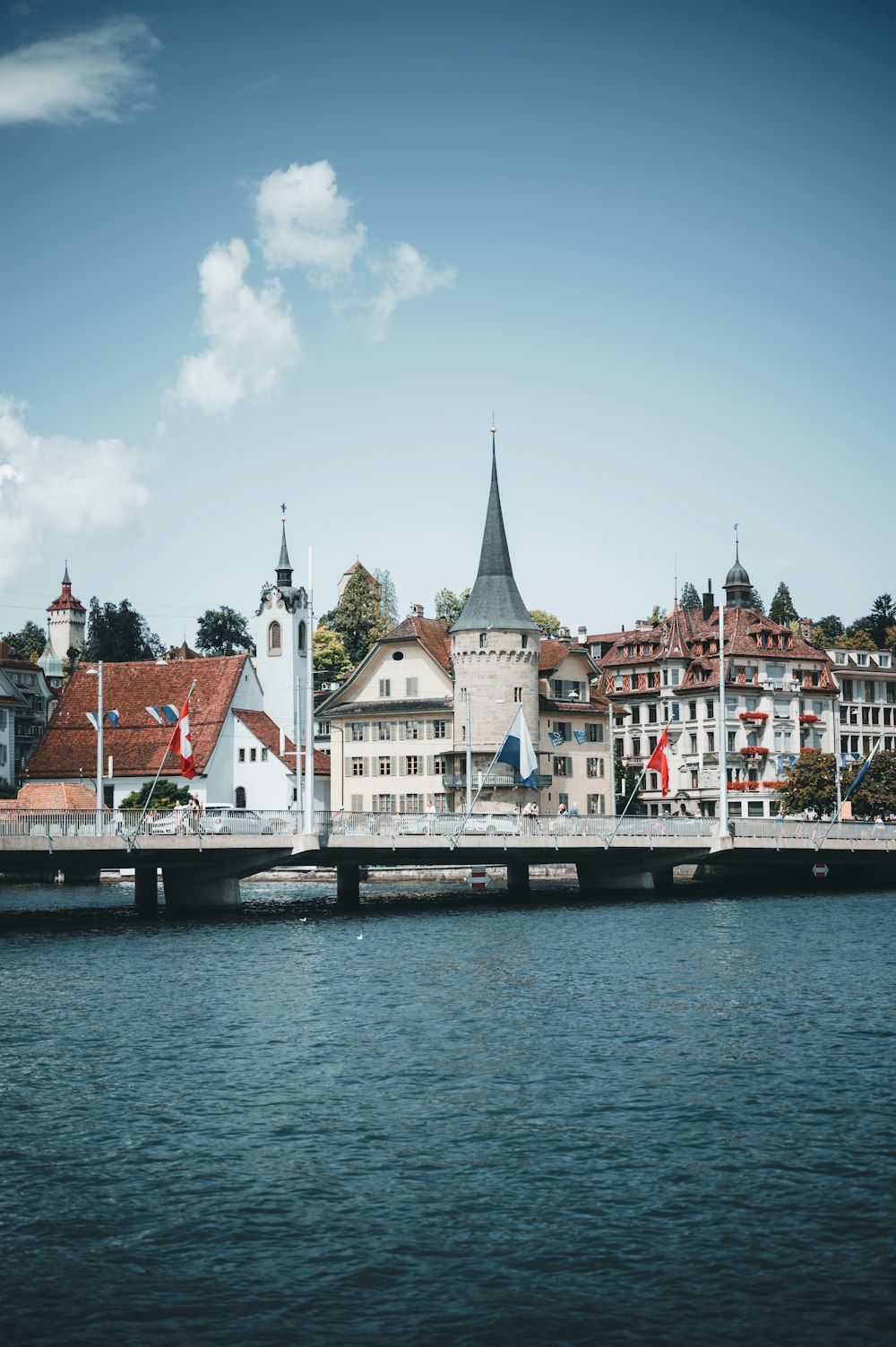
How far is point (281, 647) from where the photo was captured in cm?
12950

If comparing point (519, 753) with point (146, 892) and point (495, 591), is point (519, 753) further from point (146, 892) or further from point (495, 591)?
point (495, 591)

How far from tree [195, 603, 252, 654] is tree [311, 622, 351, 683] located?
43.1ft

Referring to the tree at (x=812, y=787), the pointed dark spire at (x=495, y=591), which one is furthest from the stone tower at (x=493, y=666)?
the tree at (x=812, y=787)

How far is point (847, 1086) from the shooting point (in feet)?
93.5

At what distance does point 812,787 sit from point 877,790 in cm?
554

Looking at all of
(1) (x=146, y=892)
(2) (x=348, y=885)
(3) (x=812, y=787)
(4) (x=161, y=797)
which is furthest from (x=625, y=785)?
(1) (x=146, y=892)

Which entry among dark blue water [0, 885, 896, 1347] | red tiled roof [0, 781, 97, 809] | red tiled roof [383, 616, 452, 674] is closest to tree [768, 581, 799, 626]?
red tiled roof [383, 616, 452, 674]

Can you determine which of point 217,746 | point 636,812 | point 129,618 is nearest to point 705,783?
point 636,812

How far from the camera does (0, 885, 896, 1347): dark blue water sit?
58.0ft

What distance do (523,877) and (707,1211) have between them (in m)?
58.9

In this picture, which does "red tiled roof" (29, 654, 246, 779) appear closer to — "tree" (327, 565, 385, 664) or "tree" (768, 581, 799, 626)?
"tree" (327, 565, 385, 664)

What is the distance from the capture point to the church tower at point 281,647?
5030 inches

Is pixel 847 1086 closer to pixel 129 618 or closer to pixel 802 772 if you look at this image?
pixel 802 772

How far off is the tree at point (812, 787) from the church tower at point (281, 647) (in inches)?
1530
